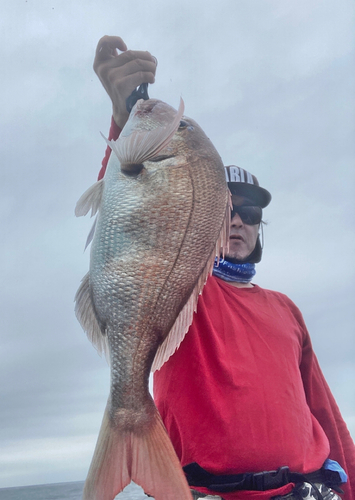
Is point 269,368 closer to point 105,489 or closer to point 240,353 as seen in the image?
point 240,353

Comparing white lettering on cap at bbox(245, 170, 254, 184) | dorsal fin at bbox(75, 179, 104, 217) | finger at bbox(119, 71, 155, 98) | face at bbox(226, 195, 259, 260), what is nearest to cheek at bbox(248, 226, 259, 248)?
face at bbox(226, 195, 259, 260)

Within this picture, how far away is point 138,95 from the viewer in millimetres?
2186

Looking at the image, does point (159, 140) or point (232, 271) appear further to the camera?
point (232, 271)

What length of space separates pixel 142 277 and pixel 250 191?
1551 millimetres

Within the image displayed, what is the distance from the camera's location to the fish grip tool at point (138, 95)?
7.15ft

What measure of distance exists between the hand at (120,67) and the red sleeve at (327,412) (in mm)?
1783

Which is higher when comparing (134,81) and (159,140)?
(134,81)

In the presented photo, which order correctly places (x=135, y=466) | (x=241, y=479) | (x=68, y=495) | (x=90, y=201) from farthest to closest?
(x=68, y=495) < (x=241, y=479) < (x=90, y=201) < (x=135, y=466)

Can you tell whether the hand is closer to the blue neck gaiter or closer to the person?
the person

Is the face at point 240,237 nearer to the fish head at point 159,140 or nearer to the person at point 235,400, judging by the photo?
the person at point 235,400

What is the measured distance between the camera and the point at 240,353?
2.26 meters

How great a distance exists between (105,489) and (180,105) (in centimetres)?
139

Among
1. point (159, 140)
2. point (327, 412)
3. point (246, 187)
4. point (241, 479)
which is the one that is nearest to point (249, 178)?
point (246, 187)

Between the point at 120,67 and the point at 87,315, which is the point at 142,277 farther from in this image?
the point at 120,67
